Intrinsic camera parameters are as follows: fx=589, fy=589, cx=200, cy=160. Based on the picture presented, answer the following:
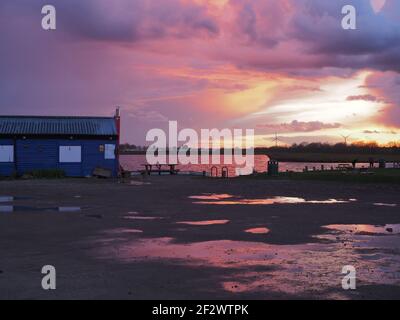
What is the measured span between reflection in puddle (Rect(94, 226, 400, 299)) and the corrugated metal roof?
3403 centimetres

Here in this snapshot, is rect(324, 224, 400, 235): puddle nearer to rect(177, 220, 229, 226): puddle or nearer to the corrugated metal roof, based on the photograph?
rect(177, 220, 229, 226): puddle

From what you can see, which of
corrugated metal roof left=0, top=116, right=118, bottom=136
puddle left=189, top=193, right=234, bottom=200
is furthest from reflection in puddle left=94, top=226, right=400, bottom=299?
corrugated metal roof left=0, top=116, right=118, bottom=136

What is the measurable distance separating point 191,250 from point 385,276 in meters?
4.51

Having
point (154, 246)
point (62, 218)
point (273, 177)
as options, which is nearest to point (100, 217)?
point (62, 218)

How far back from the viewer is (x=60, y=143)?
47031 mm

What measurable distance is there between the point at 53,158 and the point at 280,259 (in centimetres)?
3721

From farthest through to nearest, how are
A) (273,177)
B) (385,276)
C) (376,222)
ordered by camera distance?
(273,177)
(376,222)
(385,276)

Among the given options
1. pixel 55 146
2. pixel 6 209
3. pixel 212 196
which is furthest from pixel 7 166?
pixel 6 209

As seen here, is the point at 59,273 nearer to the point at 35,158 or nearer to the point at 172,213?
the point at 172,213

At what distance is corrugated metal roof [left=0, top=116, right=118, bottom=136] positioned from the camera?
4684cm

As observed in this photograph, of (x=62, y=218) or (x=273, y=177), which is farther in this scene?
(x=273, y=177)

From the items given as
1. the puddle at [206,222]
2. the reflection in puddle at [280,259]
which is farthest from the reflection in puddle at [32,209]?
the reflection in puddle at [280,259]

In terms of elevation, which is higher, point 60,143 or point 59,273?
point 60,143
